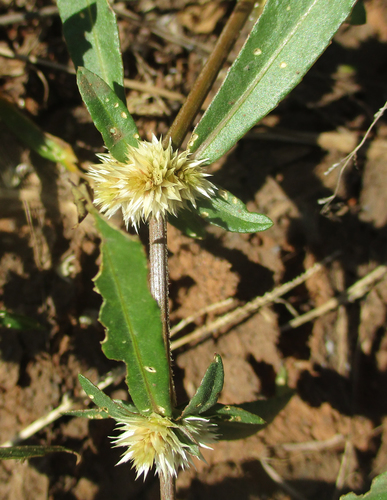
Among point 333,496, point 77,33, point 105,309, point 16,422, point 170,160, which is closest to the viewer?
point 105,309

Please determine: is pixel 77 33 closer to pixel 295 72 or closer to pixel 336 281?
pixel 295 72

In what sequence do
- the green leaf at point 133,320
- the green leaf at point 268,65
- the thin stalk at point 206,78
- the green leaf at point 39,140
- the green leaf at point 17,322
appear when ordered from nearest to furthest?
1. the green leaf at point 133,320
2. the green leaf at point 268,65
3. the thin stalk at point 206,78
4. the green leaf at point 17,322
5. the green leaf at point 39,140

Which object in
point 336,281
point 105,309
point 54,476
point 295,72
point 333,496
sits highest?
point 295,72

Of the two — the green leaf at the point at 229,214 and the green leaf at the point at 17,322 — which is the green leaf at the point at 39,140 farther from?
the green leaf at the point at 229,214

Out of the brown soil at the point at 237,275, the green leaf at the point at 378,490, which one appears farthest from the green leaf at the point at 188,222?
the green leaf at the point at 378,490

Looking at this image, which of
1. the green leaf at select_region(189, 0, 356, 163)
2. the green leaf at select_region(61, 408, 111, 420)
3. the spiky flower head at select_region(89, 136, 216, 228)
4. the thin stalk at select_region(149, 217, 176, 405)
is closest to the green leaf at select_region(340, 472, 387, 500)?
the thin stalk at select_region(149, 217, 176, 405)

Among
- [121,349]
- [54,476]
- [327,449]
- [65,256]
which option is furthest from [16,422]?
[327,449]
